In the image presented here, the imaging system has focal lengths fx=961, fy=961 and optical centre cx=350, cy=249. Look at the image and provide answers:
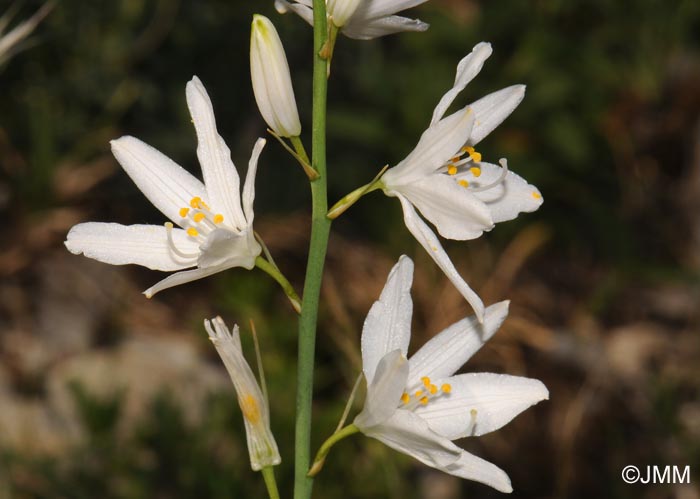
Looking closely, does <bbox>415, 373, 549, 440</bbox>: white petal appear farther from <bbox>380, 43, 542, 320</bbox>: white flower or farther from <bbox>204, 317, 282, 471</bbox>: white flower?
<bbox>204, 317, 282, 471</bbox>: white flower

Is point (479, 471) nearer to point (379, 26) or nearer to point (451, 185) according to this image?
point (451, 185)

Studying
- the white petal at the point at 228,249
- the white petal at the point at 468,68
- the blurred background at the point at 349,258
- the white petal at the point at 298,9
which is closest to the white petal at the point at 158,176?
the white petal at the point at 228,249

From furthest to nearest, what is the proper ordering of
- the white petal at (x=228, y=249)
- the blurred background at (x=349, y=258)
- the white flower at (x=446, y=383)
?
the blurred background at (x=349, y=258), the white flower at (x=446, y=383), the white petal at (x=228, y=249)

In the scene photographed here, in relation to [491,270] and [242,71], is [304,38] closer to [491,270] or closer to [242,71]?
[242,71]

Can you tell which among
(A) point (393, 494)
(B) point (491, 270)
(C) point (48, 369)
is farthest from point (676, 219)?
(C) point (48, 369)

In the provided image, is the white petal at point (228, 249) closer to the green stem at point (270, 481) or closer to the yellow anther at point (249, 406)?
the yellow anther at point (249, 406)

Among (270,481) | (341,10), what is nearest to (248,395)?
(270,481)

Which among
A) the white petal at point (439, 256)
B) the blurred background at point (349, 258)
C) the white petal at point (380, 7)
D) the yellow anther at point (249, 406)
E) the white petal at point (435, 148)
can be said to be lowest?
the blurred background at point (349, 258)
